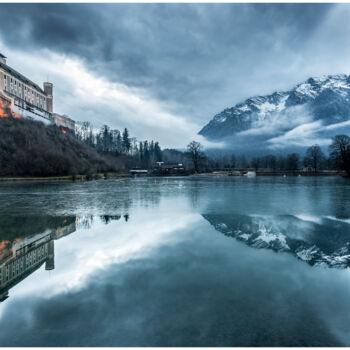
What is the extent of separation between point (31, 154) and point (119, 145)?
77.4 metres

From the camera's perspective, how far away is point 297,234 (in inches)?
Result: 326

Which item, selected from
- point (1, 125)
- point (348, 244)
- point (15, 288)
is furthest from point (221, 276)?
point (1, 125)

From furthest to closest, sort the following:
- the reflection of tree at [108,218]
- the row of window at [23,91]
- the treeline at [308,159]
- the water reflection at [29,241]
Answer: the row of window at [23,91] < the treeline at [308,159] < the reflection of tree at [108,218] < the water reflection at [29,241]

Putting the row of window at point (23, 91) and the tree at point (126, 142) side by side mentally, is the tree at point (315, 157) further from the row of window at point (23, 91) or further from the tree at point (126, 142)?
the row of window at point (23, 91)

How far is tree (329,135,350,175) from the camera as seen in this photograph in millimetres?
61594

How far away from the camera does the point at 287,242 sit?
741 cm

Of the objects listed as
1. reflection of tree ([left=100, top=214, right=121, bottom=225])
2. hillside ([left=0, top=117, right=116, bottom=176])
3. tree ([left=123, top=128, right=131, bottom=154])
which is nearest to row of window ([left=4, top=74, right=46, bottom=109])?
hillside ([left=0, top=117, right=116, bottom=176])

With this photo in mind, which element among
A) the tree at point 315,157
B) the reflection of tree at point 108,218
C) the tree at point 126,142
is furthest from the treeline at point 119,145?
the reflection of tree at point 108,218

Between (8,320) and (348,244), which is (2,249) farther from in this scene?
(348,244)

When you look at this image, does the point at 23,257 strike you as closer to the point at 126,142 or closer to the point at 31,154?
the point at 31,154

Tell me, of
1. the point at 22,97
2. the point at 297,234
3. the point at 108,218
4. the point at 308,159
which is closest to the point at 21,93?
the point at 22,97

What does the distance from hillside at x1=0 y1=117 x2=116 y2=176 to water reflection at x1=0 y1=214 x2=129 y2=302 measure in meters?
50.6

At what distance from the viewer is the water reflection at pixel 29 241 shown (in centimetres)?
543

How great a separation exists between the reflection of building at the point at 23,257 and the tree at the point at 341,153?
72648 millimetres
